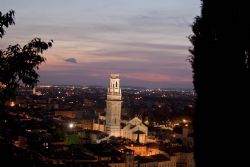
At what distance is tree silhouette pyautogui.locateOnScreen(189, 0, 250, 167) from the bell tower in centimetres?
4742

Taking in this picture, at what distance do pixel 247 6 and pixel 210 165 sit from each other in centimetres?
295

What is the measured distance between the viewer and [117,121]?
57.8m

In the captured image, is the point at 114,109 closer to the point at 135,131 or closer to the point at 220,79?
the point at 135,131

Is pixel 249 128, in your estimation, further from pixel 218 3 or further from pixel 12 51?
pixel 12 51

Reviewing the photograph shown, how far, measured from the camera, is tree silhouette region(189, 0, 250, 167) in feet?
29.1

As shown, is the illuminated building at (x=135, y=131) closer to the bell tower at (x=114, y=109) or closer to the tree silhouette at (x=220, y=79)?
the bell tower at (x=114, y=109)

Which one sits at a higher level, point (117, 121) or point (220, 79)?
point (220, 79)

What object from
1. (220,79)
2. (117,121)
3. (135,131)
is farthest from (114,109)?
(220,79)

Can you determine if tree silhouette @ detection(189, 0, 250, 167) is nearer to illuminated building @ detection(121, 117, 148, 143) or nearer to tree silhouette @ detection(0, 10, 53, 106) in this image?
tree silhouette @ detection(0, 10, 53, 106)

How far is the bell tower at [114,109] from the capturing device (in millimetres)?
57281

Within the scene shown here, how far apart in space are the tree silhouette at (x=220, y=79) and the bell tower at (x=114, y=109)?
47.4m

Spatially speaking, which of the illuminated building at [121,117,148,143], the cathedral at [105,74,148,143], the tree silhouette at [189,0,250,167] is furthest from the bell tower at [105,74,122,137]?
the tree silhouette at [189,0,250,167]

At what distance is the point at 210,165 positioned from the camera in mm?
9125

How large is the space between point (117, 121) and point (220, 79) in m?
48.8
